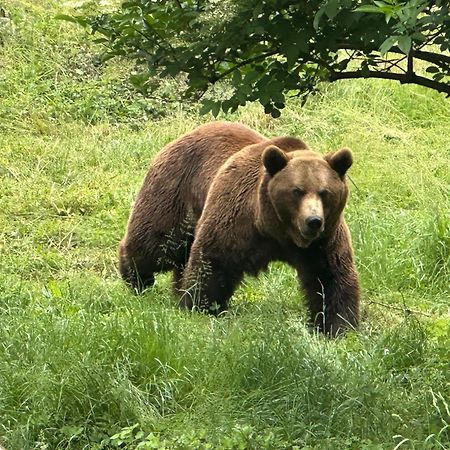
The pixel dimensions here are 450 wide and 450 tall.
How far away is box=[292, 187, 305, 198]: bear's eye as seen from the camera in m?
→ 6.28

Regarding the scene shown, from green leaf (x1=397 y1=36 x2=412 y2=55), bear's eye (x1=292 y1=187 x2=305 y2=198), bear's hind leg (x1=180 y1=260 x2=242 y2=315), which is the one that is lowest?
bear's hind leg (x1=180 y1=260 x2=242 y2=315)

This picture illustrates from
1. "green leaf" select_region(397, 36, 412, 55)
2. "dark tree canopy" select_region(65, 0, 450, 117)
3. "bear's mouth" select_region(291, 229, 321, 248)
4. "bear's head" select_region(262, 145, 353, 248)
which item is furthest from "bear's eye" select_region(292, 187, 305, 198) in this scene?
"green leaf" select_region(397, 36, 412, 55)

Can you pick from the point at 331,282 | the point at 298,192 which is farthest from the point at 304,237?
Result: the point at 331,282

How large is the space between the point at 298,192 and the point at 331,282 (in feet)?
2.43

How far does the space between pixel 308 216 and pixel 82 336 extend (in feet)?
5.34

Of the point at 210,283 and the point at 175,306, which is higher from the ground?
the point at 210,283

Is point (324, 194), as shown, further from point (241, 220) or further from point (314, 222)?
point (241, 220)

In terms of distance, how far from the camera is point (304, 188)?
6277 mm

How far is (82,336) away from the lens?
5.21 m

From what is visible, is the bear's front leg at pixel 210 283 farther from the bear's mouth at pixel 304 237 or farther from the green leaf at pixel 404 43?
the green leaf at pixel 404 43

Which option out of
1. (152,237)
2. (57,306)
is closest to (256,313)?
(57,306)

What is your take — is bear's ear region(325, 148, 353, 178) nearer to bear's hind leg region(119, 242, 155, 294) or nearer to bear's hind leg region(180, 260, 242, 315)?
bear's hind leg region(180, 260, 242, 315)

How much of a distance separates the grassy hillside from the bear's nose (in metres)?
0.57

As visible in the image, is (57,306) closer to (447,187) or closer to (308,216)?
(308,216)
